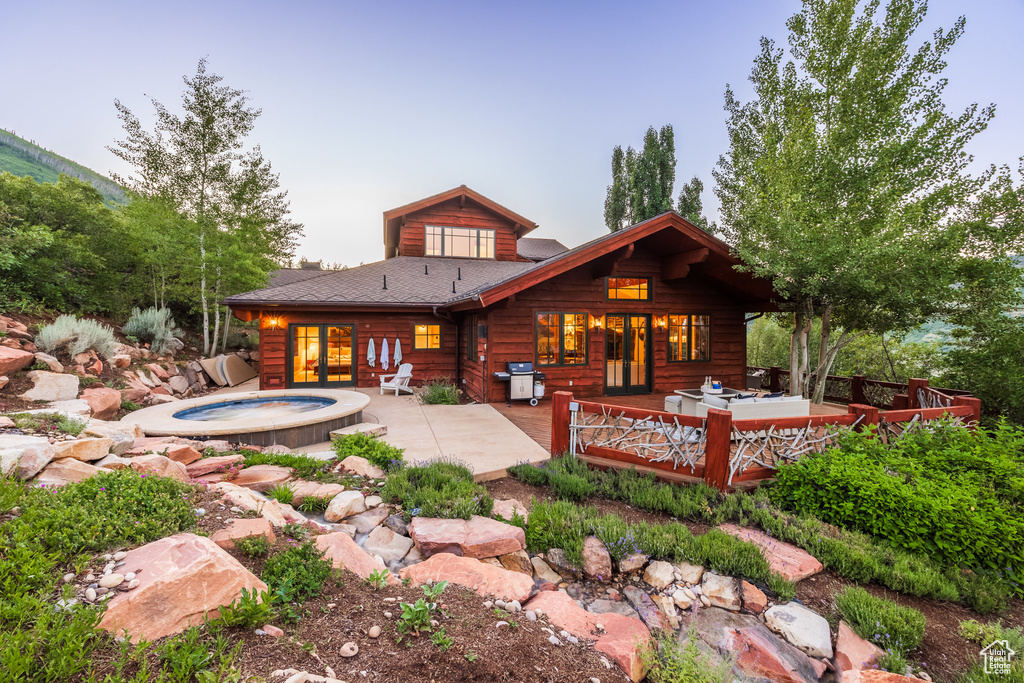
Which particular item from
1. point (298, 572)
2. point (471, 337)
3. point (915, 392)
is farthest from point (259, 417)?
point (915, 392)

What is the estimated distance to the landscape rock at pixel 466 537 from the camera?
3025mm

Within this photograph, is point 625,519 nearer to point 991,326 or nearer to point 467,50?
point 991,326

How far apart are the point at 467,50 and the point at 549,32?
2721mm

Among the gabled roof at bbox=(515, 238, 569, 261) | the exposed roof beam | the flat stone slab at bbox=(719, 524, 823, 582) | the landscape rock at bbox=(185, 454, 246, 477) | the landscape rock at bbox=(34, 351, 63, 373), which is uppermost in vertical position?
the gabled roof at bbox=(515, 238, 569, 261)

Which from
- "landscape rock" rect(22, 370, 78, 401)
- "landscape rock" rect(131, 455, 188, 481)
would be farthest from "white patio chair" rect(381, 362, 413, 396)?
"landscape rock" rect(131, 455, 188, 481)

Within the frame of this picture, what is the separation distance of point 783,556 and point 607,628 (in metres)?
1.85

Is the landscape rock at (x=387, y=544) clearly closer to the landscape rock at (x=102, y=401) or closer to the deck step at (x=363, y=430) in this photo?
the deck step at (x=363, y=430)

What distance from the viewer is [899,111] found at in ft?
23.3

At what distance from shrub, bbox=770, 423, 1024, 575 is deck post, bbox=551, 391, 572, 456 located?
226cm

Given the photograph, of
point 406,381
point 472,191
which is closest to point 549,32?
point 472,191

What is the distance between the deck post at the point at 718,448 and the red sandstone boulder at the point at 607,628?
1.95m

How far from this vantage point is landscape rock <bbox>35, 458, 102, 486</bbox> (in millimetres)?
2715

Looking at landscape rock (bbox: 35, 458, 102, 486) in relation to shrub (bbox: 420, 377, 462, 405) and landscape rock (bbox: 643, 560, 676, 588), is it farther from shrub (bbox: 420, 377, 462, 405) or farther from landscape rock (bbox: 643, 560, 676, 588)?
shrub (bbox: 420, 377, 462, 405)

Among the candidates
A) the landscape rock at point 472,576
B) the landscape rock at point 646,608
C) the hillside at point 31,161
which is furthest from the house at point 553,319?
the hillside at point 31,161
